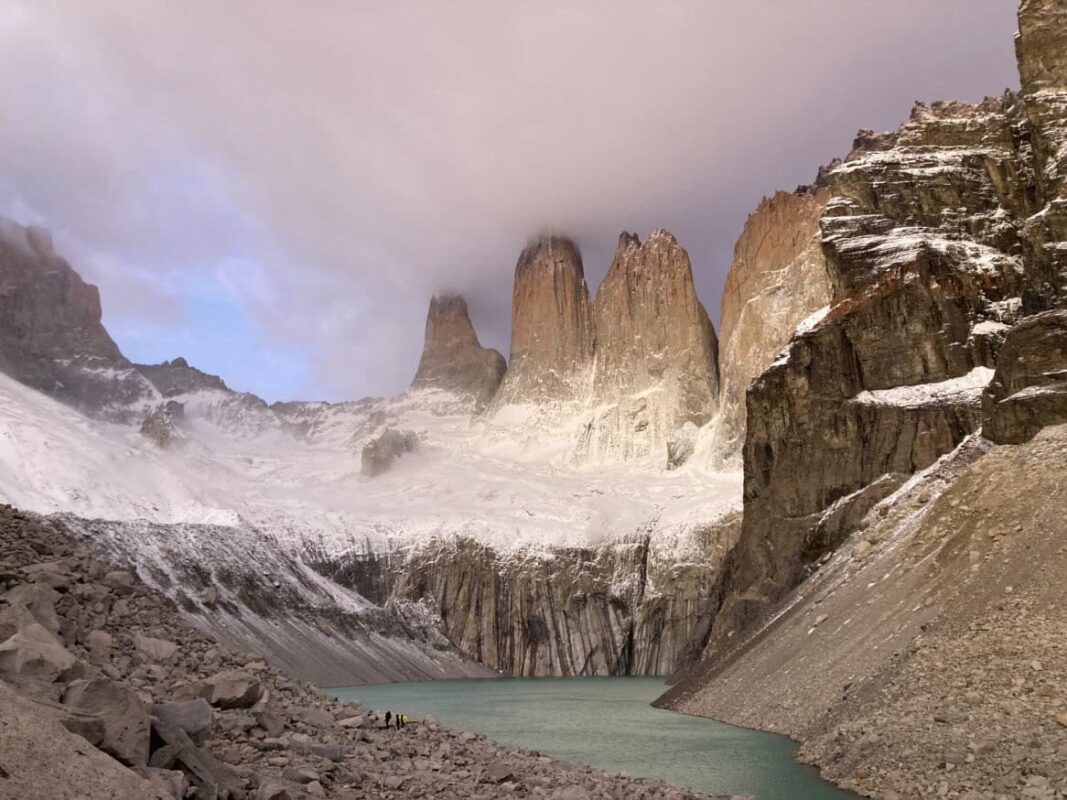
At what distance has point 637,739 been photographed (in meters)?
41.2

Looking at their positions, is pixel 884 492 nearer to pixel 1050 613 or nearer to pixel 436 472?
pixel 1050 613

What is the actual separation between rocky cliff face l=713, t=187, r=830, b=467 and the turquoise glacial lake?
76.3m

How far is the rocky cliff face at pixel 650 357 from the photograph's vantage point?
168750mm

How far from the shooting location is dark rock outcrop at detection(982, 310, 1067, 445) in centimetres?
4872

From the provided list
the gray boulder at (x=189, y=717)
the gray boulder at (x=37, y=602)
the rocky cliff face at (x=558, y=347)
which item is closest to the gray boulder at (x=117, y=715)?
the gray boulder at (x=189, y=717)

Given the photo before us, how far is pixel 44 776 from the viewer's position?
10.5 m

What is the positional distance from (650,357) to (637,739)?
464 ft

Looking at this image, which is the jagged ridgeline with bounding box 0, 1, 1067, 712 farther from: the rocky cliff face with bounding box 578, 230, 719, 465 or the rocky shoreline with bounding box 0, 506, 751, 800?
the rocky shoreline with bounding box 0, 506, 751, 800

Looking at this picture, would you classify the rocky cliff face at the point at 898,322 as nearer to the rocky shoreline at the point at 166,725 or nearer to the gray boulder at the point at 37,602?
the rocky shoreline at the point at 166,725

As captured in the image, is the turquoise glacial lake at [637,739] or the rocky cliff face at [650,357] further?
the rocky cliff face at [650,357]

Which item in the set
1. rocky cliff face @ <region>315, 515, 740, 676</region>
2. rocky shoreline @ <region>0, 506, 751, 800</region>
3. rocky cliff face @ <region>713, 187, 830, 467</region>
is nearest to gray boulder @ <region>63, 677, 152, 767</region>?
rocky shoreline @ <region>0, 506, 751, 800</region>

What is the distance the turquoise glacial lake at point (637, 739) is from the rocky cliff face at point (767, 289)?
7626cm

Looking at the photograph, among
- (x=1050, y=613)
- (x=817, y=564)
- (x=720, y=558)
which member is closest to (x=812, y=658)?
(x=1050, y=613)

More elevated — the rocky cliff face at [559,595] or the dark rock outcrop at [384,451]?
the dark rock outcrop at [384,451]
